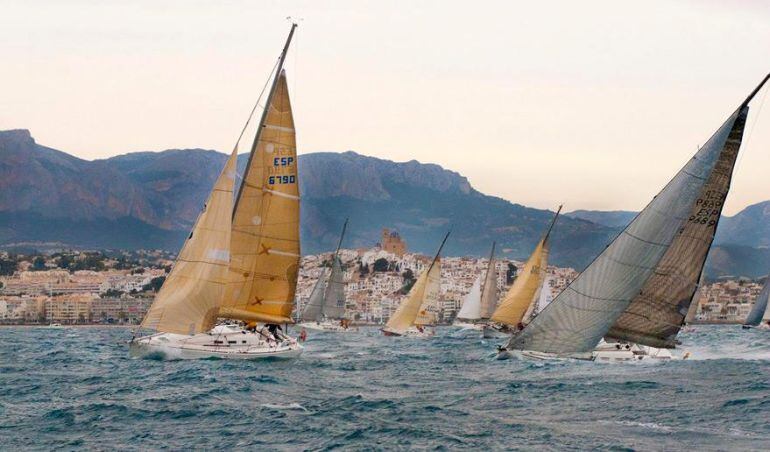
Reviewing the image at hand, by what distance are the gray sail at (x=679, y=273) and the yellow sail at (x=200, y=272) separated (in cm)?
1489

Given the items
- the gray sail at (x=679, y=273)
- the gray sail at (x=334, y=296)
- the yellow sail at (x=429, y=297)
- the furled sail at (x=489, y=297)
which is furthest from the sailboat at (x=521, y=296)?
the gray sail at (x=679, y=273)

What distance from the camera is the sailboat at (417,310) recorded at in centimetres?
9756

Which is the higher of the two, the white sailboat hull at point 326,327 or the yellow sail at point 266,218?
the yellow sail at point 266,218

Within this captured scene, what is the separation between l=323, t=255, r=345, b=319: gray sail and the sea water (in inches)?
2921

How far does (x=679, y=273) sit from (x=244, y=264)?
1723 centimetres

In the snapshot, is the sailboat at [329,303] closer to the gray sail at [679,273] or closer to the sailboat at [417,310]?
the sailboat at [417,310]

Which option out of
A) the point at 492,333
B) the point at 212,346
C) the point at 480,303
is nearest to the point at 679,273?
the point at 212,346

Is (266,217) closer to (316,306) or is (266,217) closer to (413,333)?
(413,333)

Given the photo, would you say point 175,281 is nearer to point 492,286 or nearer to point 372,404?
point 372,404

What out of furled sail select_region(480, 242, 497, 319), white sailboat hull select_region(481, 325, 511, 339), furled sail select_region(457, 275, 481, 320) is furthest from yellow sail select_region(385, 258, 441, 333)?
furled sail select_region(457, 275, 481, 320)

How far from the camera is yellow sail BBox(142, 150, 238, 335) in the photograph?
44.2 metres

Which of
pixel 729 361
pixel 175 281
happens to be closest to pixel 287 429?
pixel 175 281

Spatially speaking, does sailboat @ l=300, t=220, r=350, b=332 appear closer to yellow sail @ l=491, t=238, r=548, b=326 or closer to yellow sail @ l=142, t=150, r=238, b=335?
yellow sail @ l=491, t=238, r=548, b=326

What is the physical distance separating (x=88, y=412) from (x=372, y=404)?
7.46m
